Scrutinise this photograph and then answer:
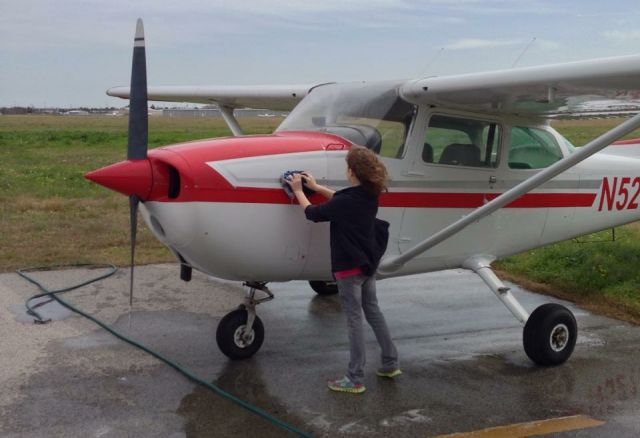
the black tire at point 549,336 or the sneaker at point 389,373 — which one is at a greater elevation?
the black tire at point 549,336

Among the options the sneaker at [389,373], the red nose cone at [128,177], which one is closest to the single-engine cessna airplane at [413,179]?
the red nose cone at [128,177]

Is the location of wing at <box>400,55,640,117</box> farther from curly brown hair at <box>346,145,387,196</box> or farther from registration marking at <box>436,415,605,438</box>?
registration marking at <box>436,415,605,438</box>

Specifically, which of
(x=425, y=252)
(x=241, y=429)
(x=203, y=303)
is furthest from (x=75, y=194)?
(x=241, y=429)

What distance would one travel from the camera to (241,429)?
454cm

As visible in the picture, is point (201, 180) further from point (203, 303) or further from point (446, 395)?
point (203, 303)

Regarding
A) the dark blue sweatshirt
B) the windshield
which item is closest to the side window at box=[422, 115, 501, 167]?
the windshield

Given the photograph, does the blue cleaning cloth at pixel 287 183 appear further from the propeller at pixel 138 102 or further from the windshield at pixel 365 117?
the propeller at pixel 138 102

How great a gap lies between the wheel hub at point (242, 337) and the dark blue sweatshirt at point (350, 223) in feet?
3.66

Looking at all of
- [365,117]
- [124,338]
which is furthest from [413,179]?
[124,338]

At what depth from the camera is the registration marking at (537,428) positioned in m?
4.59

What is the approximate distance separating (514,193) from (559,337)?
51.8 inches

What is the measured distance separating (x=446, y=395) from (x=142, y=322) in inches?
115

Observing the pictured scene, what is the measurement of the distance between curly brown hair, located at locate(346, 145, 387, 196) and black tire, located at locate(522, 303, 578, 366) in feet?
5.98

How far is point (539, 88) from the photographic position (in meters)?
5.52
